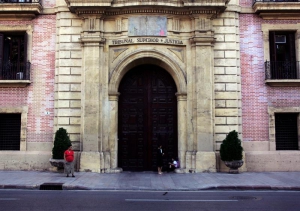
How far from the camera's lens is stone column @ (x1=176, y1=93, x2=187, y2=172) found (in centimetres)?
1631

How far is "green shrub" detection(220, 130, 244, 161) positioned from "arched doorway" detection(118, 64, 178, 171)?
266 cm

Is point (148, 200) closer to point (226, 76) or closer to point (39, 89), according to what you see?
point (226, 76)

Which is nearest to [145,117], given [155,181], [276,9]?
→ [155,181]

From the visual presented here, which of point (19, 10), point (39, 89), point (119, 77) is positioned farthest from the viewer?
point (39, 89)

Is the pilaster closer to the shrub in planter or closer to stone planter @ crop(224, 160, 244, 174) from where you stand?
the shrub in planter

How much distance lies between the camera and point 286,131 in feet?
56.0

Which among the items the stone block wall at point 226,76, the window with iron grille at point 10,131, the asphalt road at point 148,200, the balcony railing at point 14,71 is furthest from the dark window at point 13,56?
the stone block wall at point 226,76

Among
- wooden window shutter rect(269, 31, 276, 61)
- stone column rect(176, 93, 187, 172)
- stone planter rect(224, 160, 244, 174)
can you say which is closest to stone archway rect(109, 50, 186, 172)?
stone column rect(176, 93, 187, 172)

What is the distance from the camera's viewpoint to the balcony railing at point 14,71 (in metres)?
17.1

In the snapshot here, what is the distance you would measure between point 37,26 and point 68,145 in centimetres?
680

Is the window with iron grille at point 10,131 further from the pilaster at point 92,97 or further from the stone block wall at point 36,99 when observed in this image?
the pilaster at point 92,97

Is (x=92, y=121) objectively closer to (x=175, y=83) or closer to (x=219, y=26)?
(x=175, y=83)

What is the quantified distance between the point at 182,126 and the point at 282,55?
676cm

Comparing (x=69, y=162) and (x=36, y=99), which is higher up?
(x=36, y=99)
